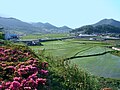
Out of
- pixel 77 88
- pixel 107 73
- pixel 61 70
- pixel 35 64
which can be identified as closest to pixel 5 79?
pixel 35 64

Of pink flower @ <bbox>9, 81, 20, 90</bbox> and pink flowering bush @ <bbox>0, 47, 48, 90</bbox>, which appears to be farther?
pink flowering bush @ <bbox>0, 47, 48, 90</bbox>

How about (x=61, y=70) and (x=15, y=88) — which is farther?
(x=61, y=70)

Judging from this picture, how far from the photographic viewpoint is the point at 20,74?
45.0 ft

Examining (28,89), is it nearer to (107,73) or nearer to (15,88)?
(15,88)

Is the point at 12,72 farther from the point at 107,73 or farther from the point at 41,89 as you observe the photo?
the point at 107,73

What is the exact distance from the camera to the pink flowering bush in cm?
1225

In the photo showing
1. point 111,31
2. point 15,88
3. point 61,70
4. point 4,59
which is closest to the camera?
point 15,88

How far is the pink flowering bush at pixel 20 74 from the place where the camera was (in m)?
12.2

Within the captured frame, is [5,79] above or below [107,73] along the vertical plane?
above

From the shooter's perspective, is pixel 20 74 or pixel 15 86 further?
pixel 20 74

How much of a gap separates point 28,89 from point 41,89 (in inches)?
51.9

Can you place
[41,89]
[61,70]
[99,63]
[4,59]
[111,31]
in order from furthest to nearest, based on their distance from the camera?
[111,31] < [99,63] < [61,70] < [4,59] < [41,89]

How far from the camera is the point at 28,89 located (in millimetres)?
11859

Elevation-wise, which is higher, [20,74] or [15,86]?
[20,74]
